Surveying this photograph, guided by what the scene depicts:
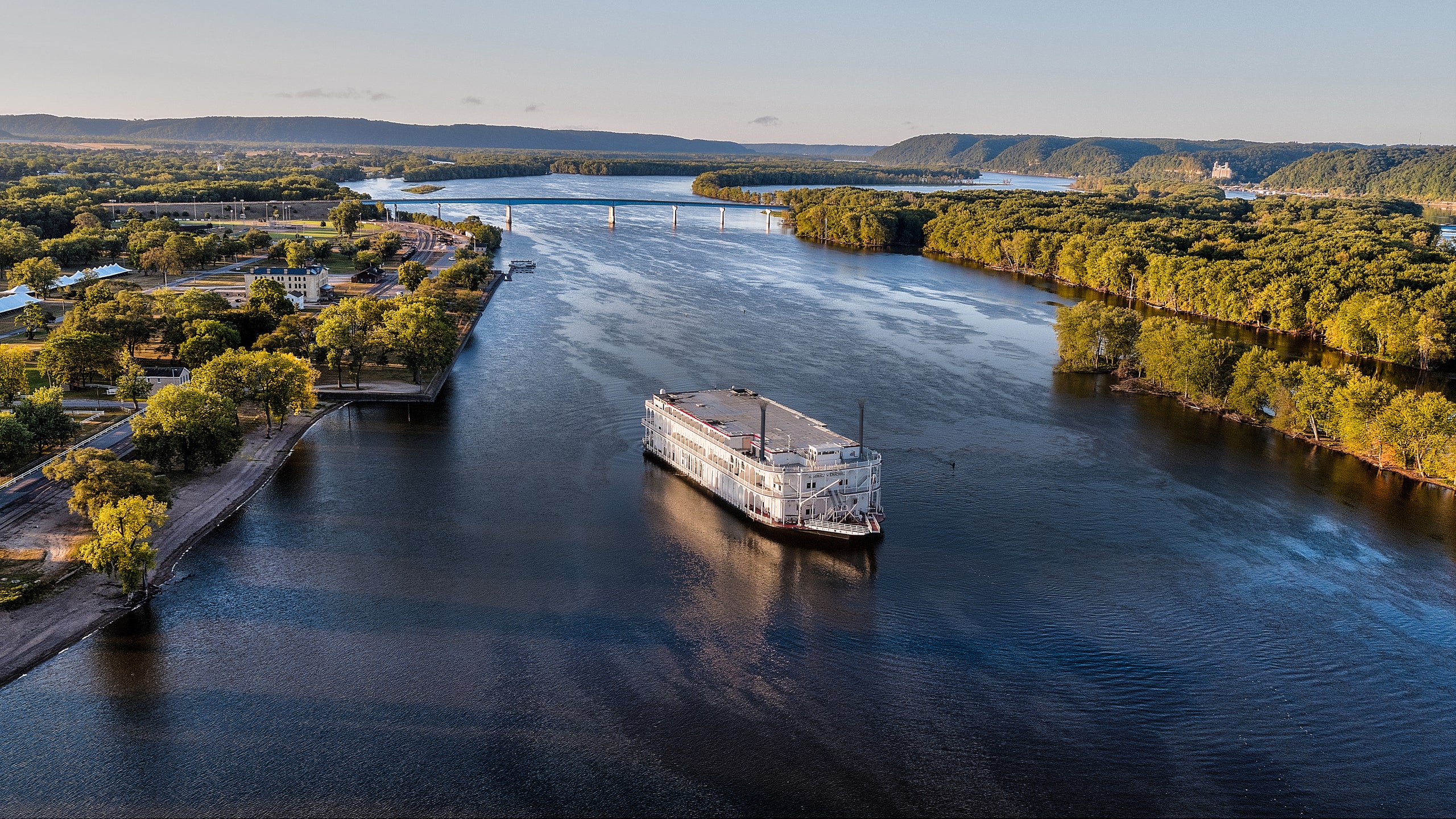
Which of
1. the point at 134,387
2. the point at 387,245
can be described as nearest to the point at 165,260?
the point at 387,245

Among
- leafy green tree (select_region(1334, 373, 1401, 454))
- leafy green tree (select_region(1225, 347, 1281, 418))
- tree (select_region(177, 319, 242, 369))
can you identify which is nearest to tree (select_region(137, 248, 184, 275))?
tree (select_region(177, 319, 242, 369))

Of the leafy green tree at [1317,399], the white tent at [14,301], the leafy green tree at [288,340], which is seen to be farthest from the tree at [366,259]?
the leafy green tree at [1317,399]

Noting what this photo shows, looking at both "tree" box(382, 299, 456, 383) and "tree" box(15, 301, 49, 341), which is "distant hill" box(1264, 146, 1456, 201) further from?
"tree" box(15, 301, 49, 341)

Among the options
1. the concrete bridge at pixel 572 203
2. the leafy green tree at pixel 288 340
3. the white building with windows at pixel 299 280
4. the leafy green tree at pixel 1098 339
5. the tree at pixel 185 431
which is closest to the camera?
the tree at pixel 185 431

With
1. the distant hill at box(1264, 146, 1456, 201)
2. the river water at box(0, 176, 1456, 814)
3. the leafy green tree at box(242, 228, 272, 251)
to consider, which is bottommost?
the river water at box(0, 176, 1456, 814)

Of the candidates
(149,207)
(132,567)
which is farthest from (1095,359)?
(149,207)

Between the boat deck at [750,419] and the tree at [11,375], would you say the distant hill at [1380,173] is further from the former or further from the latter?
the tree at [11,375]
